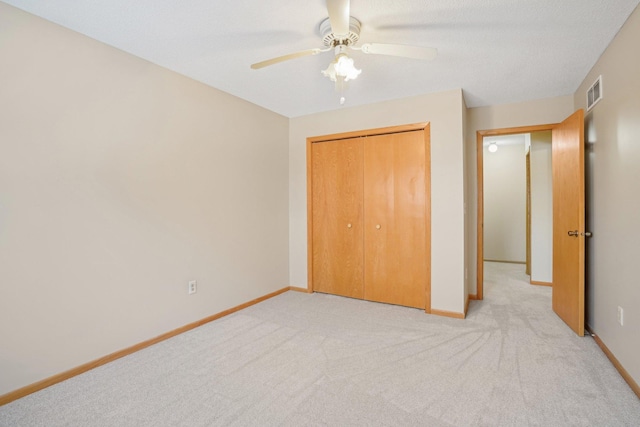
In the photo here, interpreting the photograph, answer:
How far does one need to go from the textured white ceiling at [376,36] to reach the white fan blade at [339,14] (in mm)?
223

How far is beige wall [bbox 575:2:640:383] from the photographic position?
1844 mm

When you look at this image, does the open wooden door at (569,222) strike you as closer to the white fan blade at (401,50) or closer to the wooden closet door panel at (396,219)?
the wooden closet door panel at (396,219)

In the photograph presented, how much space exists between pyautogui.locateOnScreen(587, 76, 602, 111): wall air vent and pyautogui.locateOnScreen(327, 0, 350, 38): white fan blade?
2.14 meters

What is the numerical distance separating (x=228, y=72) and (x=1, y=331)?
7.59 feet

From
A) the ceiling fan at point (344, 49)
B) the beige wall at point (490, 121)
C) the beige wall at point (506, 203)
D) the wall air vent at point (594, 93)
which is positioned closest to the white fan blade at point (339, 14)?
the ceiling fan at point (344, 49)

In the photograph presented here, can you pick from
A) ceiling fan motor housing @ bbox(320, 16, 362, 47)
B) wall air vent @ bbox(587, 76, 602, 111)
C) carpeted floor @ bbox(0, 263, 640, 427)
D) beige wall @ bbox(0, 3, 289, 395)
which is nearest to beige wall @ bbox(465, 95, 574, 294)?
wall air vent @ bbox(587, 76, 602, 111)

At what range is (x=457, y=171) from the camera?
9.96ft

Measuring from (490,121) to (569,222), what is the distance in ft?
4.71

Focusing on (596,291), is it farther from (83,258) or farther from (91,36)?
(91,36)

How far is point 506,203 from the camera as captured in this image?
629 cm

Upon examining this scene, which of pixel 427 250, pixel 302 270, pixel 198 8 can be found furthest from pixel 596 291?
pixel 198 8

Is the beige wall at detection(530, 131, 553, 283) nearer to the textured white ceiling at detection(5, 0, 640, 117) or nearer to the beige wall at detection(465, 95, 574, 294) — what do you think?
the beige wall at detection(465, 95, 574, 294)

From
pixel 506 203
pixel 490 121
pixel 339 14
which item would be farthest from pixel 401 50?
pixel 506 203

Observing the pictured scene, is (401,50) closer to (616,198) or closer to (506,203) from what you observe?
(616,198)
